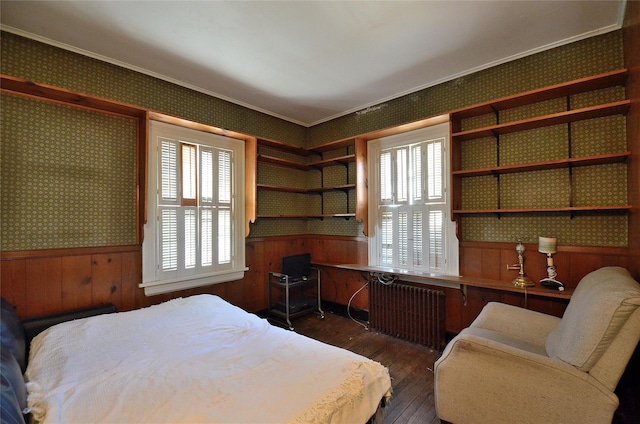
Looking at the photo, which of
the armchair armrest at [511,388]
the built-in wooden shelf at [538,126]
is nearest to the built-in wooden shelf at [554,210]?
the built-in wooden shelf at [538,126]

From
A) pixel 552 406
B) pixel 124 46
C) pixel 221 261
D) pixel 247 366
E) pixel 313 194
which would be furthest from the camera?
pixel 313 194

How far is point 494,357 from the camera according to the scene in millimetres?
1596

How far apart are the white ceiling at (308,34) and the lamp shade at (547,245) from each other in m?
1.65

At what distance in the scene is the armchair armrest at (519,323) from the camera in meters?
2.01

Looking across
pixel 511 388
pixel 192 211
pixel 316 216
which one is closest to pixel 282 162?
pixel 316 216

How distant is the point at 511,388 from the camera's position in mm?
1518

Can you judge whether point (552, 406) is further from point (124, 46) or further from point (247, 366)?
point (124, 46)

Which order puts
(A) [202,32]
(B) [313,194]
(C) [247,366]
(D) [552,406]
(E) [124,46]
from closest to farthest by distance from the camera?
(D) [552,406] → (C) [247,366] → (A) [202,32] → (E) [124,46] → (B) [313,194]

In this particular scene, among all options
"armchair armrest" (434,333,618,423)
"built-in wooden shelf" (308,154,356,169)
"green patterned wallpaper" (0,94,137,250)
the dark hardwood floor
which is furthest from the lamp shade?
"green patterned wallpaper" (0,94,137,250)

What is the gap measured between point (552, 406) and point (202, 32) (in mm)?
3268

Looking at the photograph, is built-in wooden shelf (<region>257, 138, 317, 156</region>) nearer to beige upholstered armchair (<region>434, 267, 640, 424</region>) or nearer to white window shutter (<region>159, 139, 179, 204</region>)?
white window shutter (<region>159, 139, 179, 204</region>)

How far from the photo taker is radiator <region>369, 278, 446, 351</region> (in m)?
2.88

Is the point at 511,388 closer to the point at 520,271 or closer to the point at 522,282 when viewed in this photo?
the point at 522,282

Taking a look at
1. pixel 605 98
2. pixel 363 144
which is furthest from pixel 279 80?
pixel 605 98
